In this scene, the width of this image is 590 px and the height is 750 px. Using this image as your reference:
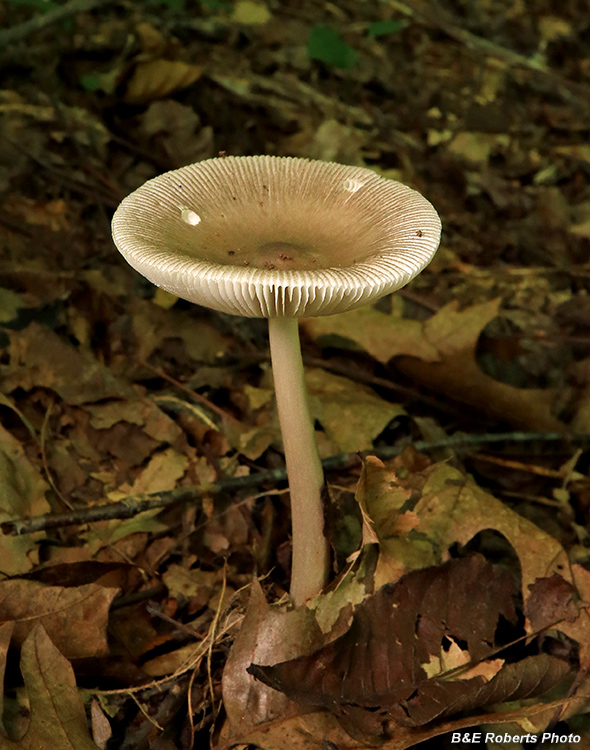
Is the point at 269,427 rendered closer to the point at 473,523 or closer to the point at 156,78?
the point at 473,523

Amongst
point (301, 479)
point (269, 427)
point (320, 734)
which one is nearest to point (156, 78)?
point (269, 427)

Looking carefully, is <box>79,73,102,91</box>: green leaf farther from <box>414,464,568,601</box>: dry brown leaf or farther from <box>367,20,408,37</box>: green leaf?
<box>414,464,568,601</box>: dry brown leaf

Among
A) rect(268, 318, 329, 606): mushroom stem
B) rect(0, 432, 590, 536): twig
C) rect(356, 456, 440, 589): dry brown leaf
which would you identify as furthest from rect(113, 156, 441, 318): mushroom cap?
rect(0, 432, 590, 536): twig

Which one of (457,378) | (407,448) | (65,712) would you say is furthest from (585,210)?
(65,712)

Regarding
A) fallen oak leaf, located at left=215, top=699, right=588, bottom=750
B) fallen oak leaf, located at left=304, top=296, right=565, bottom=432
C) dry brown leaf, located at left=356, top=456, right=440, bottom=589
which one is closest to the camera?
fallen oak leaf, located at left=215, top=699, right=588, bottom=750

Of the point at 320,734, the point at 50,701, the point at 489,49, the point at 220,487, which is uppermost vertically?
the point at 489,49
